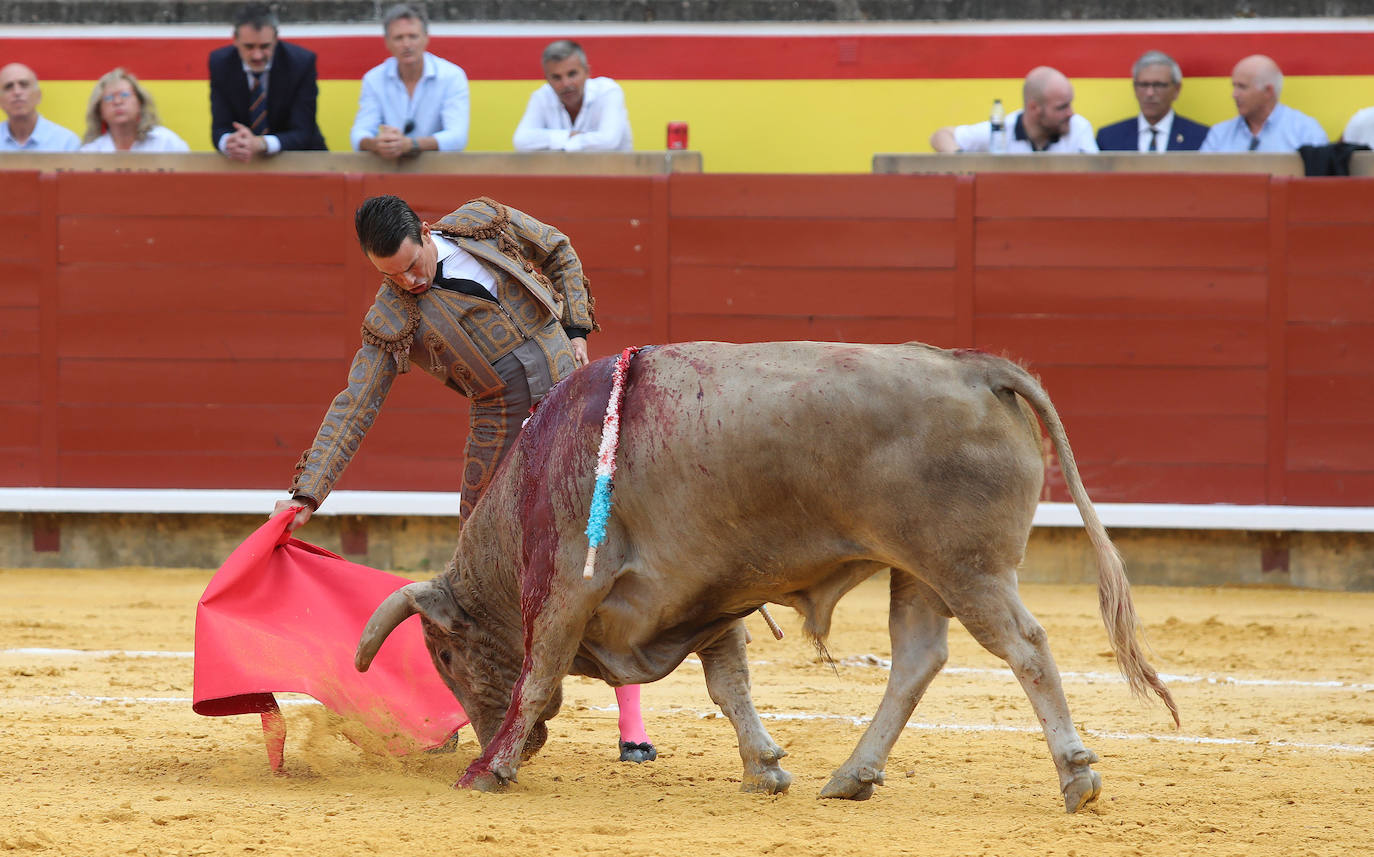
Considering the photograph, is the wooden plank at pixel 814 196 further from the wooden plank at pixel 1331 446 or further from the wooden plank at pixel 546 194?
the wooden plank at pixel 1331 446

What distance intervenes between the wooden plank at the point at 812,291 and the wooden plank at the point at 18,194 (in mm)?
2892

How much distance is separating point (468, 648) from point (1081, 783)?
1.43 m

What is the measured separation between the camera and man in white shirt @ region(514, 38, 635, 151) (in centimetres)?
764

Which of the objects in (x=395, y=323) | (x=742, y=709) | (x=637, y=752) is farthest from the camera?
(x=637, y=752)

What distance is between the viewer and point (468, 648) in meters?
3.97

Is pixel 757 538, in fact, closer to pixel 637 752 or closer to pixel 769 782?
pixel 769 782

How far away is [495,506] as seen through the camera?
3924 mm

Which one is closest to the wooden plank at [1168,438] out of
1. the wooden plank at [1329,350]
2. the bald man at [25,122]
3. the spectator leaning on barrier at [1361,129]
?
the wooden plank at [1329,350]

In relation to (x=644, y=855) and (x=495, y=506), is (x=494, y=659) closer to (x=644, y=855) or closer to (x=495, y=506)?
(x=495, y=506)

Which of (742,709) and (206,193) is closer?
(742,709)

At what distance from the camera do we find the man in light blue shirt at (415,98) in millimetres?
7707

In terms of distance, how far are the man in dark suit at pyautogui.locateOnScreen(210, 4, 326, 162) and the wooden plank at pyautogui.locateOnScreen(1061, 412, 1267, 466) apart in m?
3.66

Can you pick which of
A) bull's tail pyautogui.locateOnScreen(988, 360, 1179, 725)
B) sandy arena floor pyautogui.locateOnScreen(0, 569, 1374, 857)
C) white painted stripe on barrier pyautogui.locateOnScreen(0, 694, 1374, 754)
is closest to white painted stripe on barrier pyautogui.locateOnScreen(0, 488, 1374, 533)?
sandy arena floor pyautogui.locateOnScreen(0, 569, 1374, 857)

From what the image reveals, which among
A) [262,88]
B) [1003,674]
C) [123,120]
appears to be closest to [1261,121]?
[1003,674]
